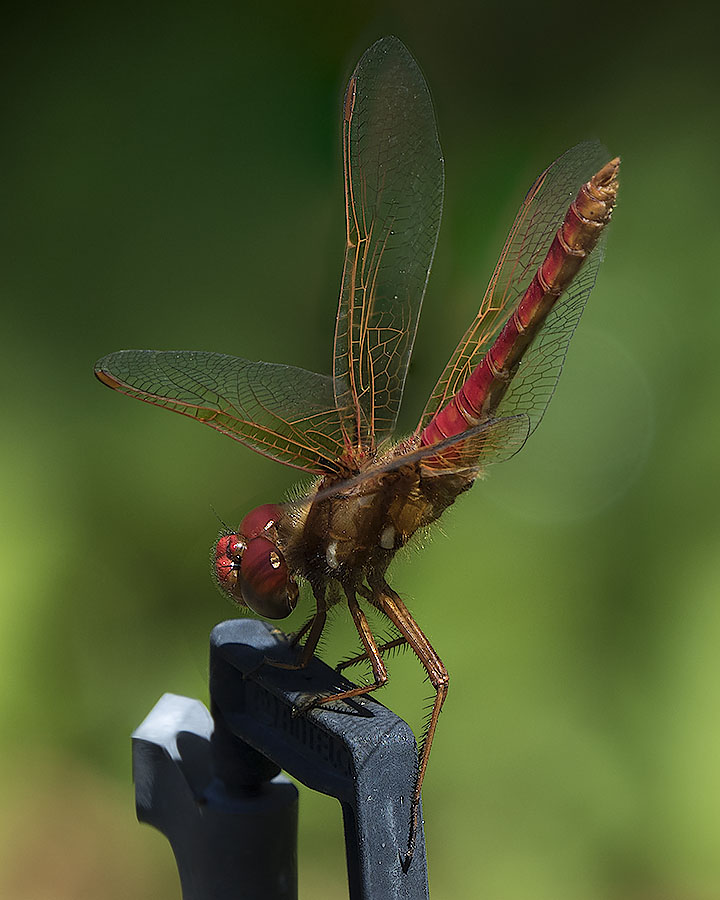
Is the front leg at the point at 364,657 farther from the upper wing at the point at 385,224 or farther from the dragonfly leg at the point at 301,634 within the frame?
the upper wing at the point at 385,224

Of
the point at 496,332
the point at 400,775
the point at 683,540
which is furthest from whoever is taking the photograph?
the point at 683,540

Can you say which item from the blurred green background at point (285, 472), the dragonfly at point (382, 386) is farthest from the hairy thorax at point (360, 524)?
the blurred green background at point (285, 472)

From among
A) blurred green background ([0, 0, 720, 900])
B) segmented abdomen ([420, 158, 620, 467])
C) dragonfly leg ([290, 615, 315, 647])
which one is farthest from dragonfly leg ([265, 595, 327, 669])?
blurred green background ([0, 0, 720, 900])

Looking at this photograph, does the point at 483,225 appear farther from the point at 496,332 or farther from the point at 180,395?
the point at 180,395

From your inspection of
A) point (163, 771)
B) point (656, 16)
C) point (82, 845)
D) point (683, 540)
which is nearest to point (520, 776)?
point (683, 540)

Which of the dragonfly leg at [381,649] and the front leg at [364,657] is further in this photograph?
the dragonfly leg at [381,649]

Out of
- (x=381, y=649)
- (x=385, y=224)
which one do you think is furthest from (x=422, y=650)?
(x=385, y=224)

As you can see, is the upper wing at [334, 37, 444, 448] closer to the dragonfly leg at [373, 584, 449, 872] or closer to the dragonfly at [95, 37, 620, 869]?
the dragonfly at [95, 37, 620, 869]
